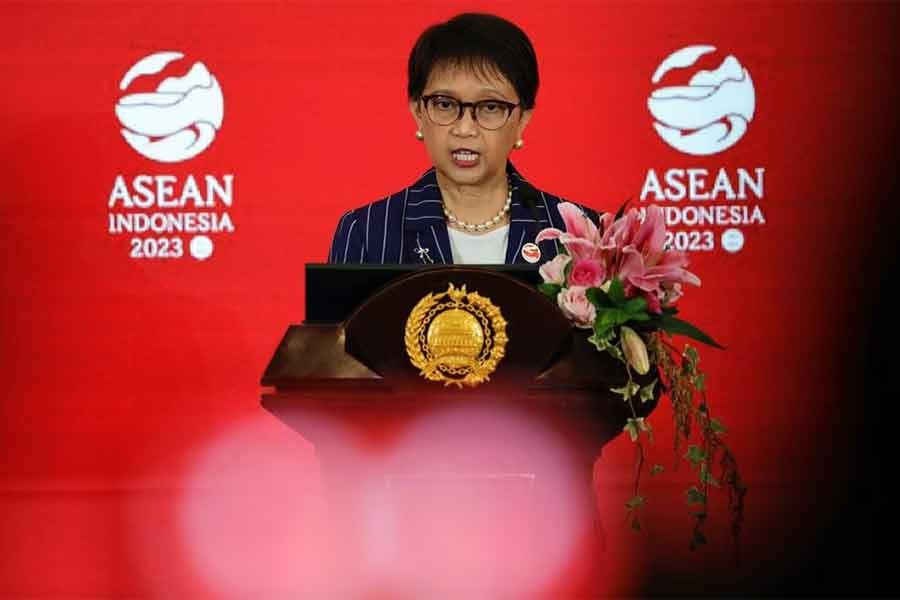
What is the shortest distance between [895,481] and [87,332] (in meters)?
2.44

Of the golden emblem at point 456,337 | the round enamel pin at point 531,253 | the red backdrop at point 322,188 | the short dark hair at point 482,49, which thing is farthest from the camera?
the red backdrop at point 322,188

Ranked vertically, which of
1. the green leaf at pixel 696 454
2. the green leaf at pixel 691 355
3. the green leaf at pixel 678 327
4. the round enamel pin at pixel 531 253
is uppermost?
the round enamel pin at pixel 531 253

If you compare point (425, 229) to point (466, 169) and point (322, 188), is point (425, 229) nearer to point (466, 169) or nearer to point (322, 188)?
point (466, 169)

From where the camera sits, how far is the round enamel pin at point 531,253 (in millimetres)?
1978

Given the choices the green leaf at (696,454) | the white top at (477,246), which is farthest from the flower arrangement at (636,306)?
the white top at (477,246)

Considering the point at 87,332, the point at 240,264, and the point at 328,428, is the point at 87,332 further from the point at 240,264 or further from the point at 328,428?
the point at 328,428

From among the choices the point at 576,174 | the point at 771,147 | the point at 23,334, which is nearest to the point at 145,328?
the point at 23,334

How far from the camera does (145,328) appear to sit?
10.3 ft

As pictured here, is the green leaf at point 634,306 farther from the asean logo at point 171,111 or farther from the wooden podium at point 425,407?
the asean logo at point 171,111

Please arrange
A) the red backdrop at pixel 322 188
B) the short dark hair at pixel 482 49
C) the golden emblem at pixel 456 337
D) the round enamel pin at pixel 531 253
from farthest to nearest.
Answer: the red backdrop at pixel 322 188 → the round enamel pin at pixel 531 253 → the short dark hair at pixel 482 49 → the golden emblem at pixel 456 337

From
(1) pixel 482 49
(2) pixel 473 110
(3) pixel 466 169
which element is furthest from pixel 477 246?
(1) pixel 482 49

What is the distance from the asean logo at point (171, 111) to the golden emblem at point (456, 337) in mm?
2080

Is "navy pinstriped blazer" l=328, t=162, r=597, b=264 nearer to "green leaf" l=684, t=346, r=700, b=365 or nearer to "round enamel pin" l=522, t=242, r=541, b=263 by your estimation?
"round enamel pin" l=522, t=242, r=541, b=263

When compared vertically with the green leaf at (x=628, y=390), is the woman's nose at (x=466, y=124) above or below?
above
